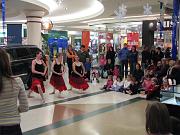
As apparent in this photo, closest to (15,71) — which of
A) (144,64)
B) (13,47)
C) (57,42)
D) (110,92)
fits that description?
(13,47)

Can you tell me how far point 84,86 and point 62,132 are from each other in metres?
4.49

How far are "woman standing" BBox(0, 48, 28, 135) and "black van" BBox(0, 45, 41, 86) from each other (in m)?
7.26

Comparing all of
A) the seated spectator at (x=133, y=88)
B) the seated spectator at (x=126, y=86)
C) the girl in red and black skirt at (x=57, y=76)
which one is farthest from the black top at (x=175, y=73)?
the girl in red and black skirt at (x=57, y=76)

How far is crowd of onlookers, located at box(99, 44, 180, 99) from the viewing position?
8.58m

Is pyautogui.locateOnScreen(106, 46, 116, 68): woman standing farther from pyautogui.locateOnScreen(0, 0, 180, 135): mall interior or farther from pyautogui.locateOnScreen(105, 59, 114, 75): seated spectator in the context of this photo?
pyautogui.locateOnScreen(105, 59, 114, 75): seated spectator

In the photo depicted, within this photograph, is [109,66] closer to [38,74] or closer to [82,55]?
[82,55]

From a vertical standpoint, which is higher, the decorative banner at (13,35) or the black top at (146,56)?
the decorative banner at (13,35)

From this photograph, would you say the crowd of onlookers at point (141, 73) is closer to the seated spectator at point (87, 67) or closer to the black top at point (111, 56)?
the black top at point (111, 56)

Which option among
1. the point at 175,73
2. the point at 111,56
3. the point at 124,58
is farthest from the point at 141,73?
the point at 111,56

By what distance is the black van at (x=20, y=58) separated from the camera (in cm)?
982

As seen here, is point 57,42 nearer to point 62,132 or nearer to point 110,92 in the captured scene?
point 110,92

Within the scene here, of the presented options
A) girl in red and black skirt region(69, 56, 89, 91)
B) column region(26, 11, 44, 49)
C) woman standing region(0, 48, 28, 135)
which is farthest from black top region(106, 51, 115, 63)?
woman standing region(0, 48, 28, 135)

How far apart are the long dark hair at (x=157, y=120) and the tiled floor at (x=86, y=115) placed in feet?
11.8

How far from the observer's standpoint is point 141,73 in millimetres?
10531
